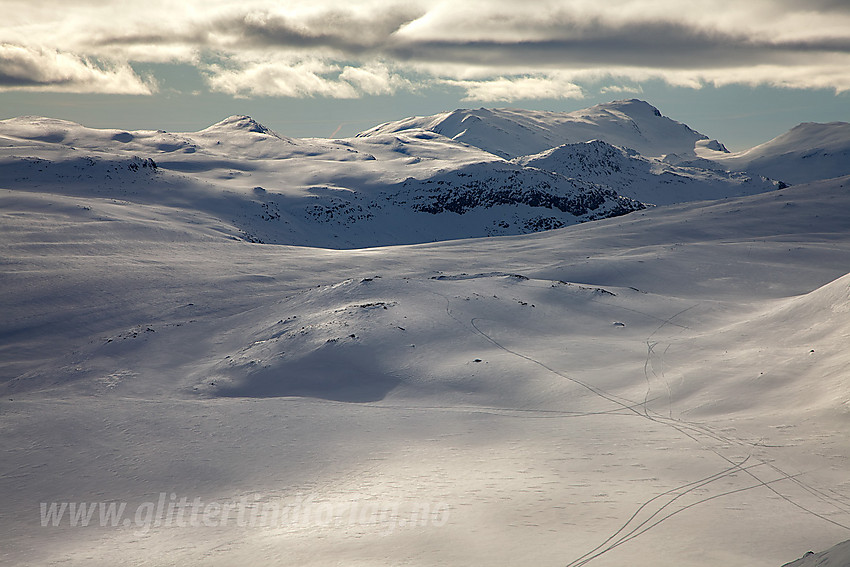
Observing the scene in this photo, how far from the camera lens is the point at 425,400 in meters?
24.1

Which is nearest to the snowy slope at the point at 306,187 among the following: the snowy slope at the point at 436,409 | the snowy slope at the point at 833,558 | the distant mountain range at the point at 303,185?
the distant mountain range at the point at 303,185

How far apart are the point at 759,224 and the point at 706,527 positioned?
56.6m

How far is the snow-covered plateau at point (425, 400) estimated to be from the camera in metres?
13.6

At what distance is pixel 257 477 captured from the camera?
1792 cm

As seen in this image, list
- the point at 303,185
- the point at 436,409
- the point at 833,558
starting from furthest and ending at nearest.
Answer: the point at 303,185 < the point at 436,409 < the point at 833,558

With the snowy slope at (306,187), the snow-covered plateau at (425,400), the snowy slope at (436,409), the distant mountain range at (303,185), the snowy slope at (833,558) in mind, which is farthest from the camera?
the snowy slope at (306,187)

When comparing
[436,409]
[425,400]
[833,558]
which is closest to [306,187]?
[425,400]

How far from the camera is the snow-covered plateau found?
1360cm

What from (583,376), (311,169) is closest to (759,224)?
(583,376)

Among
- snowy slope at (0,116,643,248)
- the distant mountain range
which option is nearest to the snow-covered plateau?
the distant mountain range

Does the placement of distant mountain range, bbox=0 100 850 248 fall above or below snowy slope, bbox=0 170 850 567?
above

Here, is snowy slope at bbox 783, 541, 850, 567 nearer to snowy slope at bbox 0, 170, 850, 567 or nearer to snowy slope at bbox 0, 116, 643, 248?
snowy slope at bbox 0, 170, 850, 567

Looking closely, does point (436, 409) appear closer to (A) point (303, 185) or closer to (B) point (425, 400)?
(B) point (425, 400)

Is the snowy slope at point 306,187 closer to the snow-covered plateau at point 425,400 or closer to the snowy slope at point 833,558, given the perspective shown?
Answer: the snow-covered plateau at point 425,400
